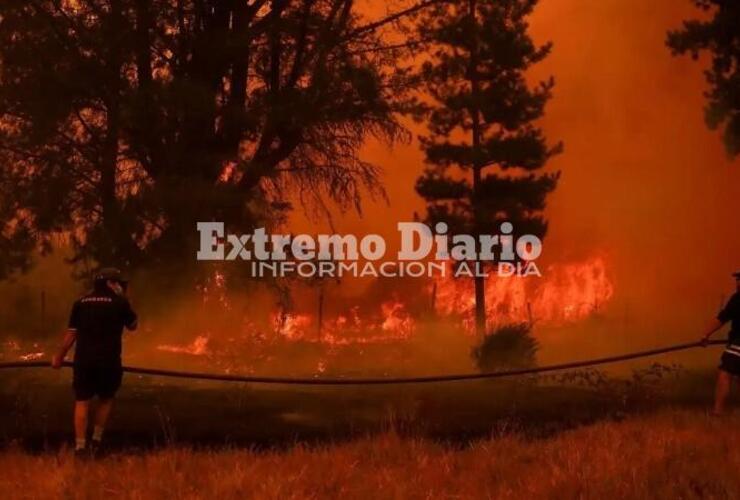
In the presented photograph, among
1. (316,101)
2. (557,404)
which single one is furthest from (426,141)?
(557,404)

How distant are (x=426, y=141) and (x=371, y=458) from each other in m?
15.7

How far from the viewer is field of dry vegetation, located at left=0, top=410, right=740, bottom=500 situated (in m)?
5.38

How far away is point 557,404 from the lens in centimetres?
1109

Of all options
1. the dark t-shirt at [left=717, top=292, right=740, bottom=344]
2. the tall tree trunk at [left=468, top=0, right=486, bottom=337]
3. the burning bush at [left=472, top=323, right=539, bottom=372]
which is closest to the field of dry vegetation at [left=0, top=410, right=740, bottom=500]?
the dark t-shirt at [left=717, top=292, right=740, bottom=344]

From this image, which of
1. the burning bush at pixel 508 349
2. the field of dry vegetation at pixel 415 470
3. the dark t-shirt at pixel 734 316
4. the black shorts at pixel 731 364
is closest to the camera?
the field of dry vegetation at pixel 415 470

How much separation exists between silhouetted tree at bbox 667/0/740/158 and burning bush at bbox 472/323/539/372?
557cm

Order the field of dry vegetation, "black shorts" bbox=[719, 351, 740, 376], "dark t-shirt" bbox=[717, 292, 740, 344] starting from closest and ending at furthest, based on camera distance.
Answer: the field of dry vegetation, "black shorts" bbox=[719, 351, 740, 376], "dark t-shirt" bbox=[717, 292, 740, 344]

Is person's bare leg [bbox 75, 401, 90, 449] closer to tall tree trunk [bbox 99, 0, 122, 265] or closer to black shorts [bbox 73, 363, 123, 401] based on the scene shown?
black shorts [bbox 73, 363, 123, 401]

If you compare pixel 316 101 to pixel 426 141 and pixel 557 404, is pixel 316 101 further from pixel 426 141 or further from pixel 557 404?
pixel 426 141

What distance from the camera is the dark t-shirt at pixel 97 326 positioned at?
693 cm

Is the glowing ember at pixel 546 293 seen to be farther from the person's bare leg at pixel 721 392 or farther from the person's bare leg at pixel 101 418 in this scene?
the person's bare leg at pixel 101 418

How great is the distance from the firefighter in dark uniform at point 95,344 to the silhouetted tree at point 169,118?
17.3 ft

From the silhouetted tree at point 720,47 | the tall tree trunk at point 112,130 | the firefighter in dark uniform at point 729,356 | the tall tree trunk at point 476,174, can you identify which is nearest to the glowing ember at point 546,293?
the tall tree trunk at point 476,174

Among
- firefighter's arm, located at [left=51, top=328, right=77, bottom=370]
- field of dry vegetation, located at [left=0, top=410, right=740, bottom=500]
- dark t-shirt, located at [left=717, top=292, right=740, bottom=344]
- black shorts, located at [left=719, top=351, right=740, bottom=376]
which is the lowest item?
field of dry vegetation, located at [left=0, top=410, right=740, bottom=500]
